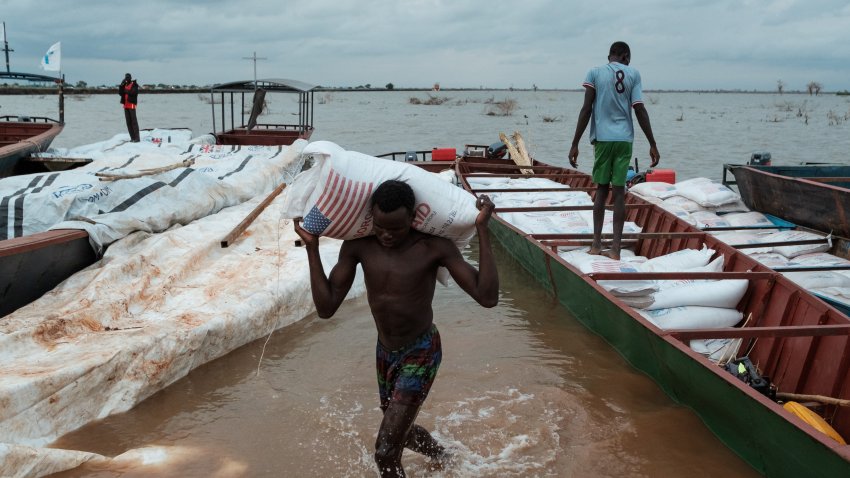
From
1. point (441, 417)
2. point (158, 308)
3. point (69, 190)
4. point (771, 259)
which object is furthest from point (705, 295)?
point (69, 190)

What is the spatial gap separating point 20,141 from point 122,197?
23.6ft

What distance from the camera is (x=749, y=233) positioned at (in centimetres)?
728

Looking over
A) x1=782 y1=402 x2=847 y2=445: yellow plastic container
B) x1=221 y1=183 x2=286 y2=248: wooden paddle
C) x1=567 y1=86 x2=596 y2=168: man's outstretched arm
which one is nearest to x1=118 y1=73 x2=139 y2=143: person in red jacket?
x1=221 y1=183 x2=286 y2=248: wooden paddle

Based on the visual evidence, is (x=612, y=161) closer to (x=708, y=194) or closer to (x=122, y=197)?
(x=708, y=194)

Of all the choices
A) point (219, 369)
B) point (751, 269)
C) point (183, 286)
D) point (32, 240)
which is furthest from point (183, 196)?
point (751, 269)

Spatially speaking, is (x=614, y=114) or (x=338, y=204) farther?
(x=614, y=114)

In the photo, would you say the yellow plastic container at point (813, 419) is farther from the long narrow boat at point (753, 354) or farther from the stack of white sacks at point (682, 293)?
the stack of white sacks at point (682, 293)

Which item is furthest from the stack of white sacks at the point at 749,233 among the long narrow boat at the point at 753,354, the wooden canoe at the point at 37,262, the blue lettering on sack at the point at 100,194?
the blue lettering on sack at the point at 100,194

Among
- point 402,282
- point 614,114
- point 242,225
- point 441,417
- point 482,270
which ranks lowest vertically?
point 441,417

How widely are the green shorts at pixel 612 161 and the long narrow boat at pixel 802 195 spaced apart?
8.52 ft

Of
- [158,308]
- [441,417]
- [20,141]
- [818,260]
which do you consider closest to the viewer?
[441,417]

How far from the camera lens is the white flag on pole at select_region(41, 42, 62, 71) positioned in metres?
13.0

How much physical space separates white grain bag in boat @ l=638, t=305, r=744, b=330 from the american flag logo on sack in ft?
8.94

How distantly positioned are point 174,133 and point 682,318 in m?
11.9
